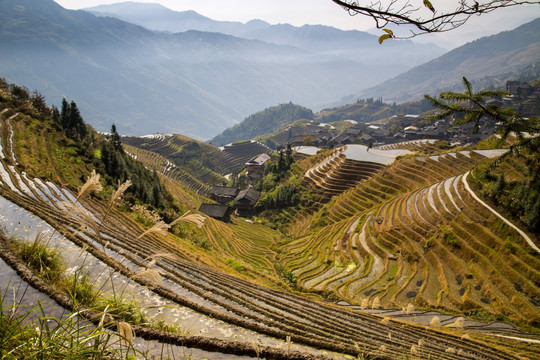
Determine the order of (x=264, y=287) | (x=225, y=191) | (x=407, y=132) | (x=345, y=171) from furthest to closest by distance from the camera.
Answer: (x=407, y=132) < (x=225, y=191) < (x=345, y=171) < (x=264, y=287)

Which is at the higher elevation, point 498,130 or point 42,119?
point 42,119

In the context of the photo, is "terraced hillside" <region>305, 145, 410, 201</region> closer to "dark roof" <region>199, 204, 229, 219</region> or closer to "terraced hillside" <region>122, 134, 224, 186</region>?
"dark roof" <region>199, 204, 229, 219</region>

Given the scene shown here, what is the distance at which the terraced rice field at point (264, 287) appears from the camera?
16.1 feet

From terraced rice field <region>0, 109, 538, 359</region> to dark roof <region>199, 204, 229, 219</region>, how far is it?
28.3 feet

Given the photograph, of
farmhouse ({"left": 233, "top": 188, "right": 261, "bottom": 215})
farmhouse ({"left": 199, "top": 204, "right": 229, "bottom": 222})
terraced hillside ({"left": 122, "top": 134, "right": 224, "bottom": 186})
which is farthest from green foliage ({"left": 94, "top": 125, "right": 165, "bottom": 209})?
terraced hillside ({"left": 122, "top": 134, "right": 224, "bottom": 186})

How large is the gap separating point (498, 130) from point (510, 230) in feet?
56.0

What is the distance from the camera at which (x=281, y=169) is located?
69375 millimetres

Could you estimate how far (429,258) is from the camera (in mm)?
22641

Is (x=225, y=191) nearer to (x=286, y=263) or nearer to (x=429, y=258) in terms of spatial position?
(x=286, y=263)

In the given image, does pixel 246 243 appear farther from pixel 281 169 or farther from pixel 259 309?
pixel 281 169

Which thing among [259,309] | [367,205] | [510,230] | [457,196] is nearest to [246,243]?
[367,205]

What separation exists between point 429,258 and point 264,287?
Result: 15766mm

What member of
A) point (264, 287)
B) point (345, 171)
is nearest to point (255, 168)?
point (345, 171)

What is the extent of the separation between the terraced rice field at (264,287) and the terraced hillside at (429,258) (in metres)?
0.15
